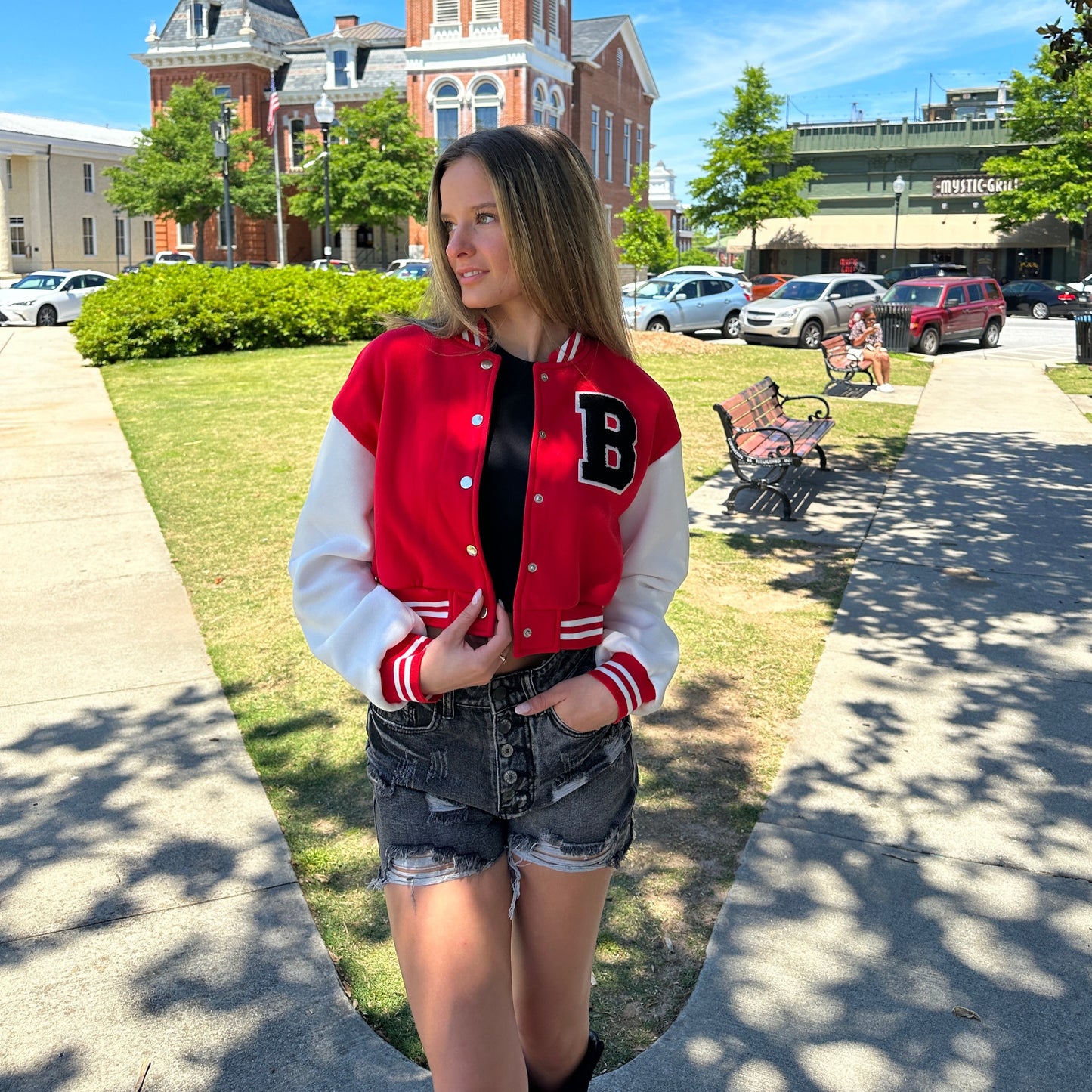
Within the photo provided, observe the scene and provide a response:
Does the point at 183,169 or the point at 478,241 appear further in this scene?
the point at 183,169

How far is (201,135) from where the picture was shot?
50.2 metres

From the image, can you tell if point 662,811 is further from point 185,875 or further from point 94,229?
point 94,229

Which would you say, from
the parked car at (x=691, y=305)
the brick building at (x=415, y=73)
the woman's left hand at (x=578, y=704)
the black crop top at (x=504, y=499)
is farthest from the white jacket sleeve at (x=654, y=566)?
the brick building at (x=415, y=73)

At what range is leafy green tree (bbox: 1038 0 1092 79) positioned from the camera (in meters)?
7.55

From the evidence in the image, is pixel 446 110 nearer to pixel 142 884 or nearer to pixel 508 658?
pixel 142 884

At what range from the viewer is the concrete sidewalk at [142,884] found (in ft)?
8.75

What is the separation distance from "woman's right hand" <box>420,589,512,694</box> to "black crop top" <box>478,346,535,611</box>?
108mm

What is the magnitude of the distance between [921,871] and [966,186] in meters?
59.4

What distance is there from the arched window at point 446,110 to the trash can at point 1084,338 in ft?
126

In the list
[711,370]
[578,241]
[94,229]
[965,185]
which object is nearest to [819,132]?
[965,185]

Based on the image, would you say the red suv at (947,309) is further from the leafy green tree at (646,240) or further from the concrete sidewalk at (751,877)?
the concrete sidewalk at (751,877)

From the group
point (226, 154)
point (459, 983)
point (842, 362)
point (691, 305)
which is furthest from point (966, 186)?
point (459, 983)

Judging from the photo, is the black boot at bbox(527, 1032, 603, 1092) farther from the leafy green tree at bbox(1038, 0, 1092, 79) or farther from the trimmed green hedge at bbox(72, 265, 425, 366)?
the trimmed green hedge at bbox(72, 265, 425, 366)

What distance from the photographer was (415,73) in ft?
174
